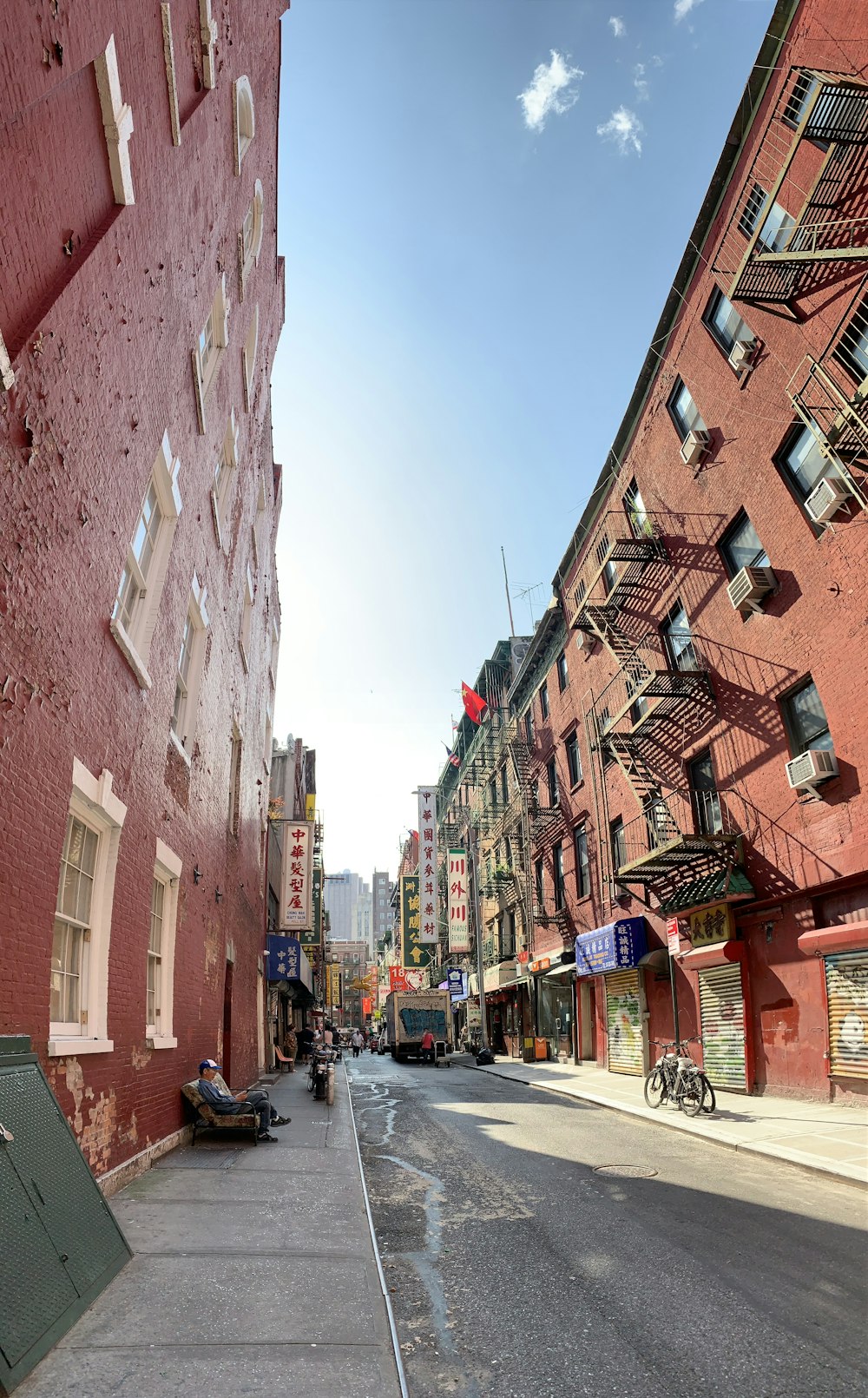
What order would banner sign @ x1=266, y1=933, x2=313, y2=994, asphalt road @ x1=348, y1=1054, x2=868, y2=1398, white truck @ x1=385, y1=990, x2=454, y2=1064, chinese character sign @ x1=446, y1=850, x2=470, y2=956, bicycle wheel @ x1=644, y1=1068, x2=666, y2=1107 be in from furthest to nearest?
chinese character sign @ x1=446, y1=850, x2=470, y2=956, white truck @ x1=385, y1=990, x2=454, y2=1064, banner sign @ x1=266, y1=933, x2=313, y2=994, bicycle wheel @ x1=644, y1=1068, x2=666, y2=1107, asphalt road @ x1=348, y1=1054, x2=868, y2=1398

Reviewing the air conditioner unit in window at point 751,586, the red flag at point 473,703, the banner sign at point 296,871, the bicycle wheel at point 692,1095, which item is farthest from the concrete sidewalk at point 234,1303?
the red flag at point 473,703

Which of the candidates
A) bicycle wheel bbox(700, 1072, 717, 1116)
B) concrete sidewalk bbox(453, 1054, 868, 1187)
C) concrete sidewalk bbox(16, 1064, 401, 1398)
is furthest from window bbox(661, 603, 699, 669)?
concrete sidewalk bbox(16, 1064, 401, 1398)

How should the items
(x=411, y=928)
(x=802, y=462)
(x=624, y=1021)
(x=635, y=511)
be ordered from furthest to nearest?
(x=411, y=928) < (x=624, y=1021) < (x=635, y=511) < (x=802, y=462)

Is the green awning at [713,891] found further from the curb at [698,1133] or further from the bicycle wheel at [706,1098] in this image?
the curb at [698,1133]

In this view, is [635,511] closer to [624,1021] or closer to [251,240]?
[251,240]

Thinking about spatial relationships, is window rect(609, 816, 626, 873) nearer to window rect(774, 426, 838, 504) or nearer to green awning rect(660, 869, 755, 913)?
green awning rect(660, 869, 755, 913)

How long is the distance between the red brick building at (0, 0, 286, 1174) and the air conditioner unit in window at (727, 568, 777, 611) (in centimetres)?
984

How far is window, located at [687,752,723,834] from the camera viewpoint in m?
18.3

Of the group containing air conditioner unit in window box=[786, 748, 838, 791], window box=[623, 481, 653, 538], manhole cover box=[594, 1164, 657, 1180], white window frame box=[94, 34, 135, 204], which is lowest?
manhole cover box=[594, 1164, 657, 1180]

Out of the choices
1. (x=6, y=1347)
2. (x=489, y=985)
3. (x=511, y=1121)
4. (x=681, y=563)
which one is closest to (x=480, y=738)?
(x=489, y=985)

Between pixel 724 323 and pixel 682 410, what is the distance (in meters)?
2.41

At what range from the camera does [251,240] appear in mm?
15070

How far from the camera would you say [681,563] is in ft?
64.5

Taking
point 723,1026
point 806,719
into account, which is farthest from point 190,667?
point 723,1026
